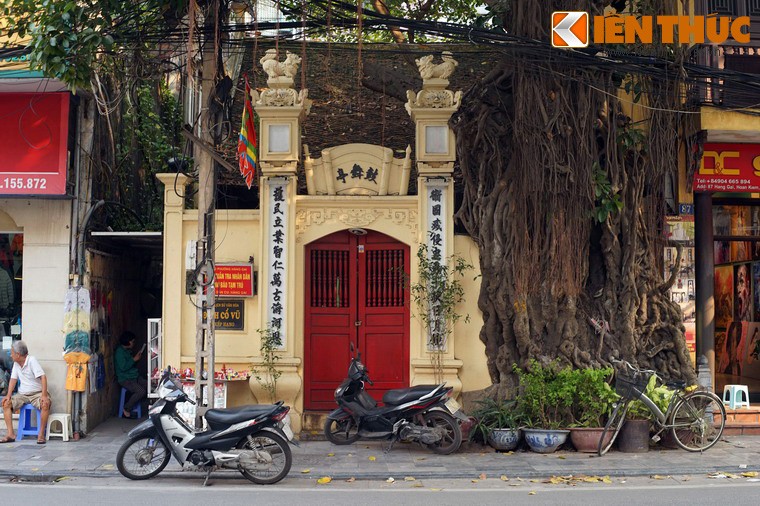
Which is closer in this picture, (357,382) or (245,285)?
(357,382)

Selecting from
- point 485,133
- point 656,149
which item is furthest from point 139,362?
point 656,149

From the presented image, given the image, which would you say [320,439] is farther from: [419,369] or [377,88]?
[377,88]

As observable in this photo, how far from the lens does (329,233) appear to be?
1153cm

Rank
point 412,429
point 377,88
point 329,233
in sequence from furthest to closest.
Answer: point 377,88 < point 329,233 < point 412,429

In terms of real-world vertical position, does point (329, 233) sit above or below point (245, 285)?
above

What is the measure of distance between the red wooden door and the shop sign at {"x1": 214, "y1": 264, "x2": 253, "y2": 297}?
2.84 ft

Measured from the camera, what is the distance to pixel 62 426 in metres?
11.1

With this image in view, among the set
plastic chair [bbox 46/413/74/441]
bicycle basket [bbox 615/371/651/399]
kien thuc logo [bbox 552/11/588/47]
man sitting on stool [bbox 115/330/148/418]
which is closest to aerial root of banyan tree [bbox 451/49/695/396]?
kien thuc logo [bbox 552/11/588/47]

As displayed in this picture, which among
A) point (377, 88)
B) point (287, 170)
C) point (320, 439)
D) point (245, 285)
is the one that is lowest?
point (320, 439)

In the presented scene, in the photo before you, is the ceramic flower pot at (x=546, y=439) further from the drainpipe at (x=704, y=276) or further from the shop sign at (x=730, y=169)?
the shop sign at (x=730, y=169)

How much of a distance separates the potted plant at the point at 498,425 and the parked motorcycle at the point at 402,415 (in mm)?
307

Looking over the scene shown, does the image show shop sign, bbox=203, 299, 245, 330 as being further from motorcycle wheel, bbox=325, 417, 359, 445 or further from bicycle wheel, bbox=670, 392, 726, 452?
bicycle wheel, bbox=670, 392, 726, 452

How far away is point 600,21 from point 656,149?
1.90m

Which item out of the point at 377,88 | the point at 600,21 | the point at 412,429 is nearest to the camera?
the point at 412,429
